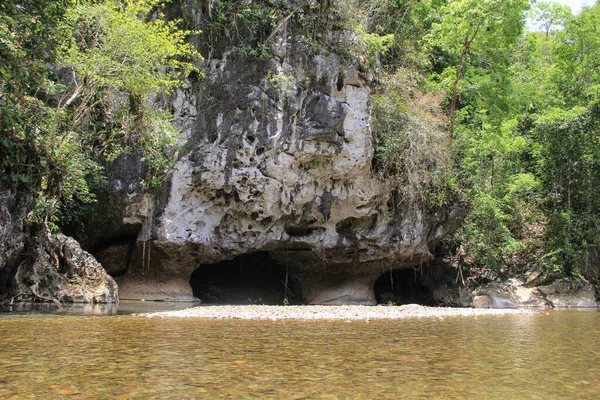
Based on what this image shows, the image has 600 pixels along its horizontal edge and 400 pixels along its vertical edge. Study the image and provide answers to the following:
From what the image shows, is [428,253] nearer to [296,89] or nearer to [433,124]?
[433,124]

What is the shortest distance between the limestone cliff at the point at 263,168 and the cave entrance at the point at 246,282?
2.57m

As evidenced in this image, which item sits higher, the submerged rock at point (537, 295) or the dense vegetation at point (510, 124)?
the dense vegetation at point (510, 124)

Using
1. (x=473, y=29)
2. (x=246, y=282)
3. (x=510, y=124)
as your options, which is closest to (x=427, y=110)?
(x=473, y=29)

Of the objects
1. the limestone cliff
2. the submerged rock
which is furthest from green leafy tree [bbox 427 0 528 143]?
the submerged rock

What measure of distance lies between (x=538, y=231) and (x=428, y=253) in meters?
5.74

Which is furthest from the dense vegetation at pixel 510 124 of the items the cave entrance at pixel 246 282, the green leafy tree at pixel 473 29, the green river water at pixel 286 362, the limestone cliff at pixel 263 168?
the green river water at pixel 286 362

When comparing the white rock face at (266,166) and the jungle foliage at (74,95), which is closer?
the jungle foliage at (74,95)

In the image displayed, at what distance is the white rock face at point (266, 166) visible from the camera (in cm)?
1431

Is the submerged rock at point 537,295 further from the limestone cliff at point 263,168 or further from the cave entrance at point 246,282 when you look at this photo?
the cave entrance at point 246,282

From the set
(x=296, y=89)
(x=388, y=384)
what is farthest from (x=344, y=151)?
(x=388, y=384)

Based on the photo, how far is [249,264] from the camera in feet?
62.7

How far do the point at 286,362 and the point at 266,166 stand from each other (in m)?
10.5

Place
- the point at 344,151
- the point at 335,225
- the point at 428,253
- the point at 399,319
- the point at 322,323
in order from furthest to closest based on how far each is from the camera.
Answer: the point at 428,253, the point at 335,225, the point at 344,151, the point at 399,319, the point at 322,323

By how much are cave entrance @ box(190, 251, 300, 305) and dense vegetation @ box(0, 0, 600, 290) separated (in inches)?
225
